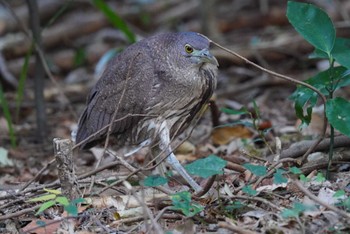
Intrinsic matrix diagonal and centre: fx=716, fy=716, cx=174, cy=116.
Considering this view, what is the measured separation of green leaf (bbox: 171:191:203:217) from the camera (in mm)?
4180

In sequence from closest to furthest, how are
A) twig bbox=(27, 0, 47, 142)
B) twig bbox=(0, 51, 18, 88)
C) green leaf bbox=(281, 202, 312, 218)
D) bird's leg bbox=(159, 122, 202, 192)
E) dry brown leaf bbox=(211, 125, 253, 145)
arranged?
green leaf bbox=(281, 202, 312, 218) < bird's leg bbox=(159, 122, 202, 192) < dry brown leaf bbox=(211, 125, 253, 145) < twig bbox=(27, 0, 47, 142) < twig bbox=(0, 51, 18, 88)

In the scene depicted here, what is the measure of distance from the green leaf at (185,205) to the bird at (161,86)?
1.04 meters

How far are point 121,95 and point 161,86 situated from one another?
1.05 feet

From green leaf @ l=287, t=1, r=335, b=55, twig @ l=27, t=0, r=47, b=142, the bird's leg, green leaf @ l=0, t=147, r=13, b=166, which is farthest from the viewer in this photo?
twig @ l=27, t=0, r=47, b=142

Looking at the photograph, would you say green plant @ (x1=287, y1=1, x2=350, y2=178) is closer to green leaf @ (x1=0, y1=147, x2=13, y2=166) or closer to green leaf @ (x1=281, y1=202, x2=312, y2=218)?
green leaf @ (x1=281, y1=202, x2=312, y2=218)

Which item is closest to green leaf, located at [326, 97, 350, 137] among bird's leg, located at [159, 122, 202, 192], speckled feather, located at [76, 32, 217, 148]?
bird's leg, located at [159, 122, 202, 192]

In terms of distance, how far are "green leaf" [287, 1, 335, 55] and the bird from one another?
901mm

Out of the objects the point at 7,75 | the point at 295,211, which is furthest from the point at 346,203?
the point at 7,75

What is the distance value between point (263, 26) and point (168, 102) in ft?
20.1

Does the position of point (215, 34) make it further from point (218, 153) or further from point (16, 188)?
point (16, 188)

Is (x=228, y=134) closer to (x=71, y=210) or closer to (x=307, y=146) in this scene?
(x=307, y=146)

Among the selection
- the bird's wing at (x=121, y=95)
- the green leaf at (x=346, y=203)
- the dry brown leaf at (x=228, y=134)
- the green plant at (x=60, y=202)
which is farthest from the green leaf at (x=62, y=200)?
the dry brown leaf at (x=228, y=134)

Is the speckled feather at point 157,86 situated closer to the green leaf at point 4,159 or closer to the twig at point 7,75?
the green leaf at point 4,159

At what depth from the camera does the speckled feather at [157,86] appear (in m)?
5.55
